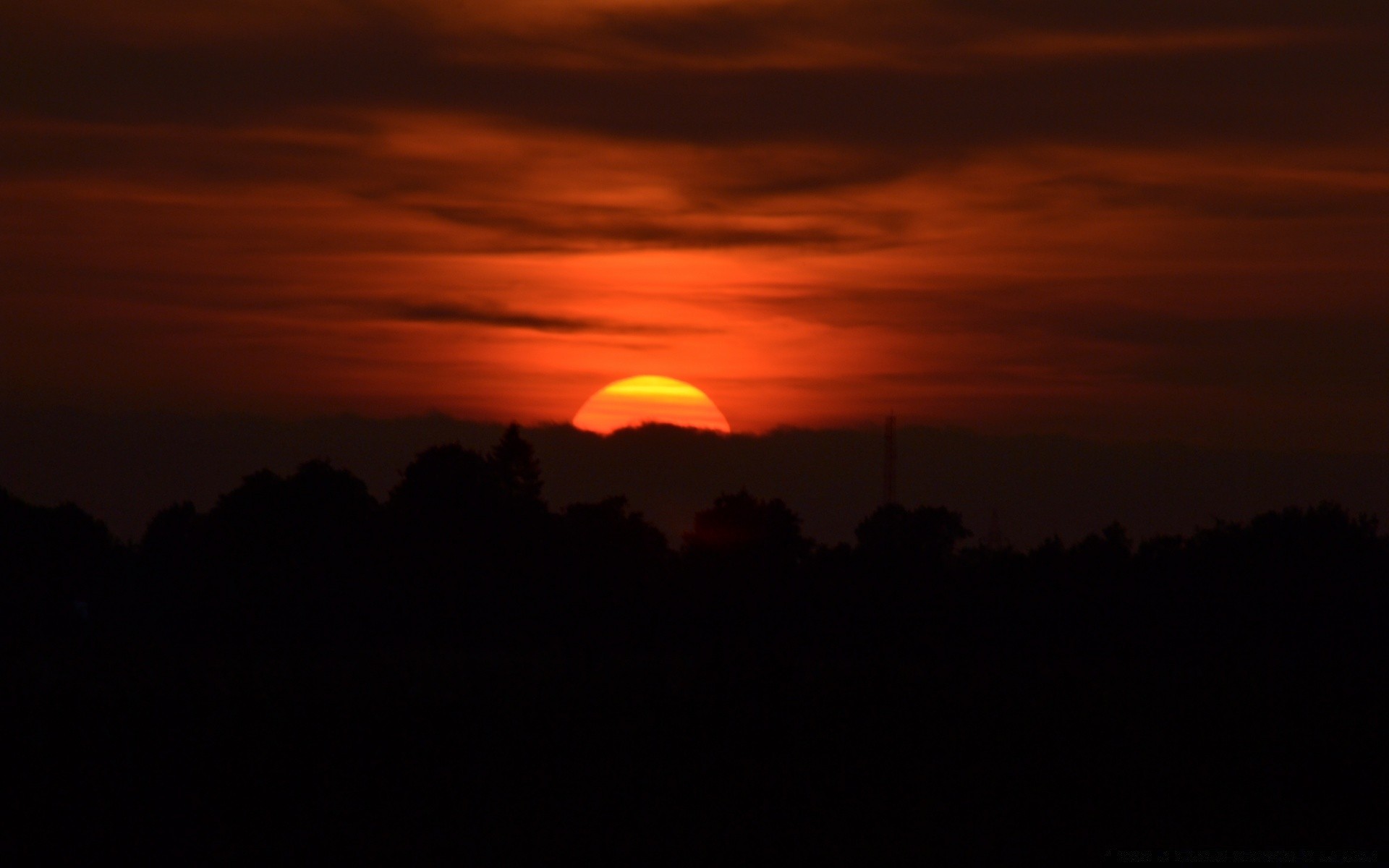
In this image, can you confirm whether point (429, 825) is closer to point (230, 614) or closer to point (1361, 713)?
point (1361, 713)

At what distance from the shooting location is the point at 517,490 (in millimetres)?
117250

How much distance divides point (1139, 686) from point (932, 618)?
15176 millimetres

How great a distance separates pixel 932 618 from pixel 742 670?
1757 centimetres

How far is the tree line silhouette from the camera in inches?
881

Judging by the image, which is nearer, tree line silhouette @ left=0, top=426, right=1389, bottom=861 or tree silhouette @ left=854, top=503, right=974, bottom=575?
tree line silhouette @ left=0, top=426, right=1389, bottom=861

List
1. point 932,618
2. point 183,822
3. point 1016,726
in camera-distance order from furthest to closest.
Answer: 1. point 932,618
2. point 1016,726
3. point 183,822

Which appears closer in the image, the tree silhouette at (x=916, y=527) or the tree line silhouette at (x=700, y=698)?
the tree line silhouette at (x=700, y=698)

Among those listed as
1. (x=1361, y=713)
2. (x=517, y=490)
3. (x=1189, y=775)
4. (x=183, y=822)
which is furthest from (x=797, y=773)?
(x=517, y=490)

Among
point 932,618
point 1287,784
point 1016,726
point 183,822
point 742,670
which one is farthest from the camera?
point 932,618

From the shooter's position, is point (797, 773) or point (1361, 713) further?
point (1361, 713)

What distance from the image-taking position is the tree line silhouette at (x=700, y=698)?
73.4 ft

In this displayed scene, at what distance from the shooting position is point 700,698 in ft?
103

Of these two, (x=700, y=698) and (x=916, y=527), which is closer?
(x=700, y=698)

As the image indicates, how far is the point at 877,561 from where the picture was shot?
182 feet
